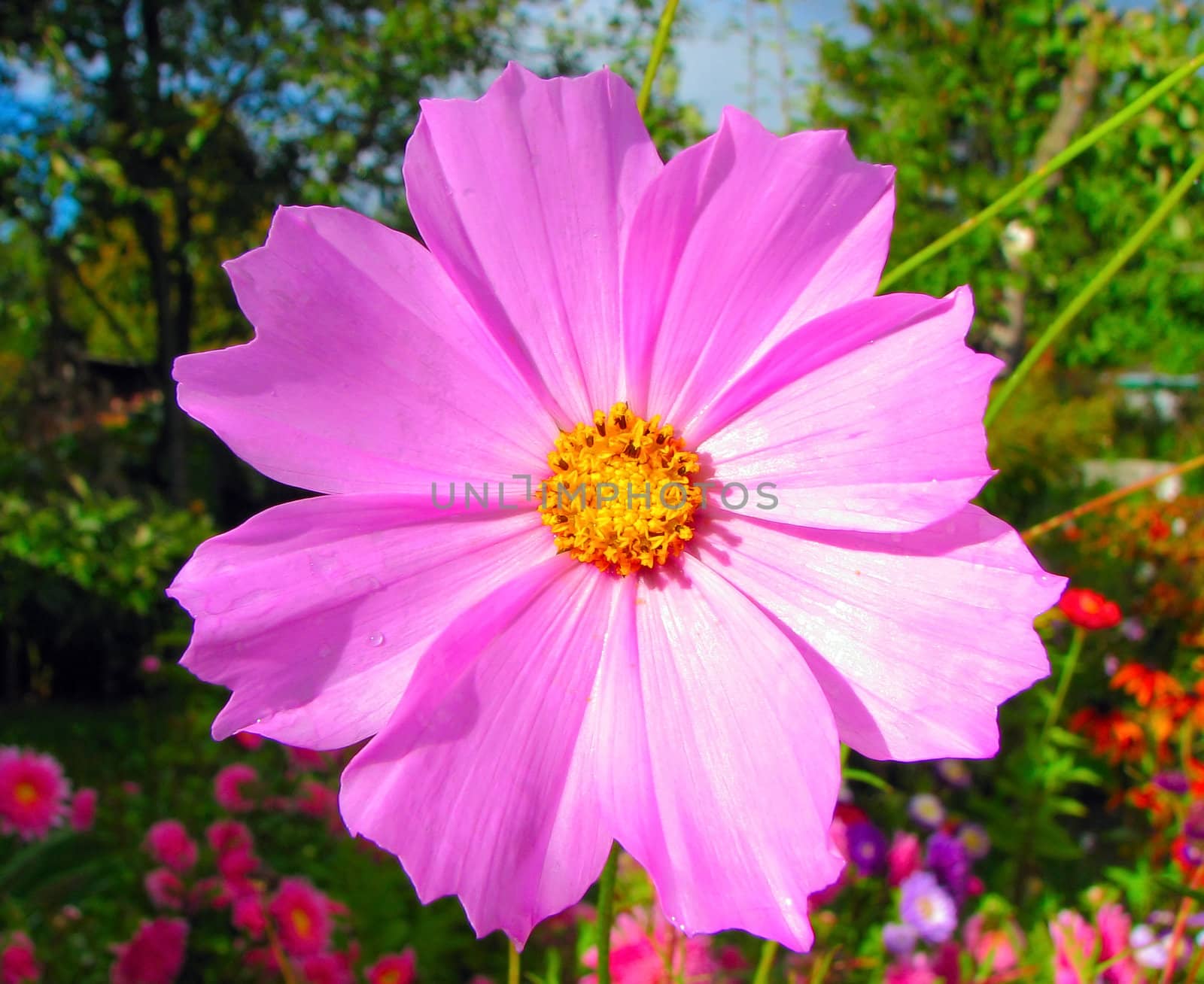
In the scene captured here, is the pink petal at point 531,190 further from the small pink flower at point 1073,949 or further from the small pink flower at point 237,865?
the small pink flower at point 237,865

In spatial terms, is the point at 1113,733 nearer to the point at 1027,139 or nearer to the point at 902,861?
the point at 902,861

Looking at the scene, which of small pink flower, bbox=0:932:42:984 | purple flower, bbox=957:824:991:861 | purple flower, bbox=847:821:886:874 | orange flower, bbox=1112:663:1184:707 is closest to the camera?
small pink flower, bbox=0:932:42:984

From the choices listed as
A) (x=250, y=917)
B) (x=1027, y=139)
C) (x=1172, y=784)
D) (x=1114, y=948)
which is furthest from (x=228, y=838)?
(x=1027, y=139)

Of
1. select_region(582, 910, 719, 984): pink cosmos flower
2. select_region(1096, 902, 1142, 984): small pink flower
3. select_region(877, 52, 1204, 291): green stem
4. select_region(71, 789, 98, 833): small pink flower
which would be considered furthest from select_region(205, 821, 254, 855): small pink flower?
select_region(877, 52, 1204, 291): green stem

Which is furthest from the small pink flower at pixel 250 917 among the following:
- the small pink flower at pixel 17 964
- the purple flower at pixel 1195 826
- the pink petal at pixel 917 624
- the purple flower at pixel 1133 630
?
the purple flower at pixel 1133 630

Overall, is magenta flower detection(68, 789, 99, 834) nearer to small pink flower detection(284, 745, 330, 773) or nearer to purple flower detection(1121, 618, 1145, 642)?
small pink flower detection(284, 745, 330, 773)

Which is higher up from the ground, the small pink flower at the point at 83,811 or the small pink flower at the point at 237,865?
the small pink flower at the point at 83,811

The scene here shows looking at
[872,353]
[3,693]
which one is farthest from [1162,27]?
[3,693]
